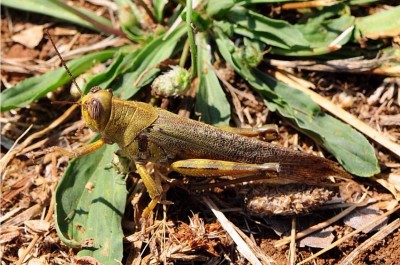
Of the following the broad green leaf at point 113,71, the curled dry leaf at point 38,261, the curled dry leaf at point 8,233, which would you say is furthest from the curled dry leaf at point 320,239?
the curled dry leaf at point 8,233

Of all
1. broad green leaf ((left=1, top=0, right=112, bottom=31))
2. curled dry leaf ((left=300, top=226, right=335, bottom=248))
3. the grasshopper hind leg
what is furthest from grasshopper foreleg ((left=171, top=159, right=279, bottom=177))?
broad green leaf ((left=1, top=0, right=112, bottom=31))

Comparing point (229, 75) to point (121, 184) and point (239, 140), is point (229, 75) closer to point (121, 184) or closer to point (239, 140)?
point (239, 140)

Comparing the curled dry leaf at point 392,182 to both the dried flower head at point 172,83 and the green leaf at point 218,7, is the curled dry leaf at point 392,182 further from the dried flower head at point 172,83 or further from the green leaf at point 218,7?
the green leaf at point 218,7

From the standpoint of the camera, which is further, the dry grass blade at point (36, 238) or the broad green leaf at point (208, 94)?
the broad green leaf at point (208, 94)

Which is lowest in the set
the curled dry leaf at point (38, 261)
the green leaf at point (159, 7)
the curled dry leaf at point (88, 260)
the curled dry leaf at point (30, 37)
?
the curled dry leaf at point (38, 261)

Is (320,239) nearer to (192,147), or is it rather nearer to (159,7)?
(192,147)

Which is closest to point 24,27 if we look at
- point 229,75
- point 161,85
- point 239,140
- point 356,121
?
point 161,85

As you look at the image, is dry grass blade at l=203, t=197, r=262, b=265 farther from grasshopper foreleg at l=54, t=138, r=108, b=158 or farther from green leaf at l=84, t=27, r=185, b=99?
green leaf at l=84, t=27, r=185, b=99
